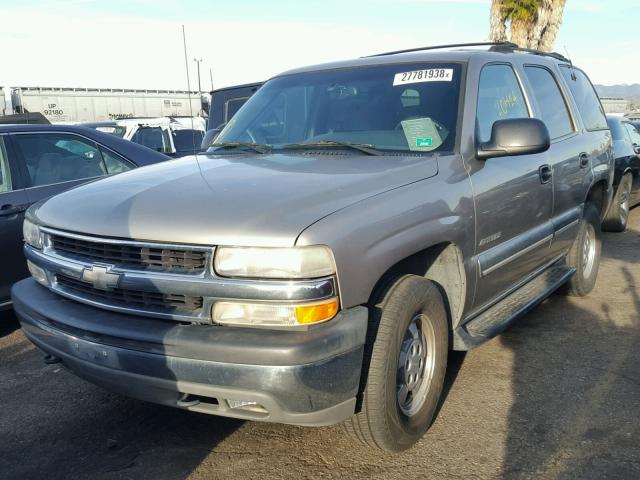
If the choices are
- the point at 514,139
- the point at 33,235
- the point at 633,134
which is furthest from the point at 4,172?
the point at 633,134

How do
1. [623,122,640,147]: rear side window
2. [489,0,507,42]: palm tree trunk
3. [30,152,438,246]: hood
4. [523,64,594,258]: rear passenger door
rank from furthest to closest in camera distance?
[489,0,507,42]: palm tree trunk < [623,122,640,147]: rear side window < [523,64,594,258]: rear passenger door < [30,152,438,246]: hood

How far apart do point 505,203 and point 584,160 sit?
1.62 m

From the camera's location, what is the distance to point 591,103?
5.68m

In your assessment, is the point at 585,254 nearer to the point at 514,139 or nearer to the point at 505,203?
the point at 505,203

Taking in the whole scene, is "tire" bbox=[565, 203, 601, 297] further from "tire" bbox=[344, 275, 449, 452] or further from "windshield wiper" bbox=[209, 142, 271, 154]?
"windshield wiper" bbox=[209, 142, 271, 154]

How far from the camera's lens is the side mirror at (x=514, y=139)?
341cm

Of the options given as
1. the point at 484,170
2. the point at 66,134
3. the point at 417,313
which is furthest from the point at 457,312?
the point at 66,134

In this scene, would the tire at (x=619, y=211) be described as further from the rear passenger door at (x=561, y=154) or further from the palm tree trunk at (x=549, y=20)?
the palm tree trunk at (x=549, y=20)

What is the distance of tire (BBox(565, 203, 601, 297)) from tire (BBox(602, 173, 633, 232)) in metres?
2.94

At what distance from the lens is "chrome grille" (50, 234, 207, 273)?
8.38 ft

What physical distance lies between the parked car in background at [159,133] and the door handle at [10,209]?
6.87 metres

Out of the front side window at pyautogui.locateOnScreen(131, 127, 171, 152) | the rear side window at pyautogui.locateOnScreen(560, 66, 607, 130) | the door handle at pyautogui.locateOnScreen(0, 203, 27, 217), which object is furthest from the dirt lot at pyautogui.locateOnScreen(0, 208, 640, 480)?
the front side window at pyautogui.locateOnScreen(131, 127, 171, 152)

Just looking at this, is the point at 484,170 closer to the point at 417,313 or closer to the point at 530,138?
the point at 530,138

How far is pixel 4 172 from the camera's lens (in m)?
4.94
